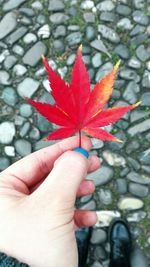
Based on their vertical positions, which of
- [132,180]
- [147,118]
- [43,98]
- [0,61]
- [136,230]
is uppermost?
[0,61]

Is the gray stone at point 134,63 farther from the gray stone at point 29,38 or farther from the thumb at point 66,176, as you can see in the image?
the thumb at point 66,176

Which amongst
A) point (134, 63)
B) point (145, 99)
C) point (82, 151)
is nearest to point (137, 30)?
point (134, 63)

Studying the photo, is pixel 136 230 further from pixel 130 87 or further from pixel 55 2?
pixel 55 2

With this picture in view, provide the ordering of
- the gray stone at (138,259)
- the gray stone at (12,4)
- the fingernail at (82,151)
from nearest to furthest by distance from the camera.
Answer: the fingernail at (82,151), the gray stone at (138,259), the gray stone at (12,4)

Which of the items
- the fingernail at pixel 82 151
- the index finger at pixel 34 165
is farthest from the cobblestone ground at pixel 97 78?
the fingernail at pixel 82 151

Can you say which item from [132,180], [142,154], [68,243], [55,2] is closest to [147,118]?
[142,154]
